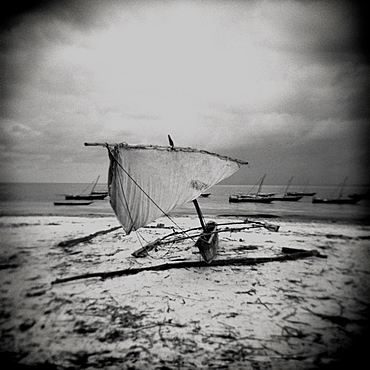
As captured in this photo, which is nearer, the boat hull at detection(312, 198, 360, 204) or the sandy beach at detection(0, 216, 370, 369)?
the sandy beach at detection(0, 216, 370, 369)

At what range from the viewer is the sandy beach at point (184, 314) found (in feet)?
9.64

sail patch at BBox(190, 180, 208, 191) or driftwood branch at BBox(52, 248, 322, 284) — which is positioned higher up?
sail patch at BBox(190, 180, 208, 191)

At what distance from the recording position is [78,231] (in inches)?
428

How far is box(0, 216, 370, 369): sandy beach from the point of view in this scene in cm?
294

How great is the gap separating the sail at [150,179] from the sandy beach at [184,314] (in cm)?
169

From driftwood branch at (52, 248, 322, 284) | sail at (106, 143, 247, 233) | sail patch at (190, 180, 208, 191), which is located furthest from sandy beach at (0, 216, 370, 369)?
sail patch at (190, 180, 208, 191)

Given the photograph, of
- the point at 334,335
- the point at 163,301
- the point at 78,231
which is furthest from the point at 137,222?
the point at 78,231

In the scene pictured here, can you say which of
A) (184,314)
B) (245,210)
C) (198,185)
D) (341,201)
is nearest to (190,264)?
(184,314)

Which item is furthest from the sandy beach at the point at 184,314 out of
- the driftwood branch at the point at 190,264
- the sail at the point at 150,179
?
the sail at the point at 150,179

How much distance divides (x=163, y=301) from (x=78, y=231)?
27.0 ft

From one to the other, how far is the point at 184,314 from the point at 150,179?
3036 mm

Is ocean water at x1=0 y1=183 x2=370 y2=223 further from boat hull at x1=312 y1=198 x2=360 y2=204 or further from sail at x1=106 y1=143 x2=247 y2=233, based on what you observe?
sail at x1=106 y1=143 x2=247 y2=233

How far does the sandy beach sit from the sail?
5.53ft

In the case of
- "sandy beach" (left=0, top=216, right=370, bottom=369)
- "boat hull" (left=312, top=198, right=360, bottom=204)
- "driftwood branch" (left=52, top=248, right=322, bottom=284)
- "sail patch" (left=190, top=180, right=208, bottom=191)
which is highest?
"sail patch" (left=190, top=180, right=208, bottom=191)
